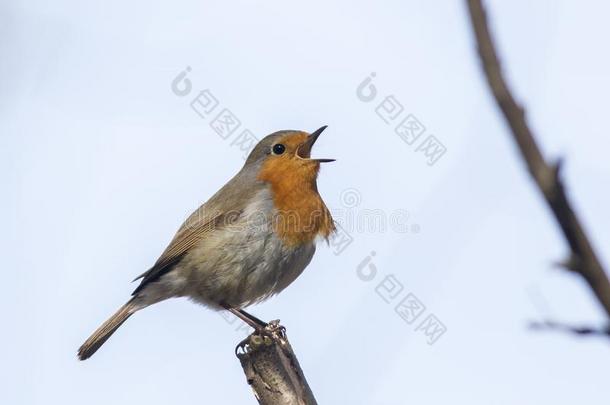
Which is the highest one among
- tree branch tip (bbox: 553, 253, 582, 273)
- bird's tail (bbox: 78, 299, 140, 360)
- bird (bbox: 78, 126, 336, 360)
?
bird (bbox: 78, 126, 336, 360)

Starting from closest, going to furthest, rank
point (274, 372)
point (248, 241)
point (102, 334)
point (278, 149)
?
point (274, 372)
point (248, 241)
point (102, 334)
point (278, 149)

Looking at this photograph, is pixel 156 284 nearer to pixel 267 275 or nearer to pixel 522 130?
pixel 267 275

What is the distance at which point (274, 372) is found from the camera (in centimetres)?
396

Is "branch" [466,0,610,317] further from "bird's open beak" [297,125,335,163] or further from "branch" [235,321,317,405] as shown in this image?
"bird's open beak" [297,125,335,163]

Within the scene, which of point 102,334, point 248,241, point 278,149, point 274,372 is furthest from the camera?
point 278,149

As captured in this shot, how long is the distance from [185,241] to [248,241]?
0.71 metres

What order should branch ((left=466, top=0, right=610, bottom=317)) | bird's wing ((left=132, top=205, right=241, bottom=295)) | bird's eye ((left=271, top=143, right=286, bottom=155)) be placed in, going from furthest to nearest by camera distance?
bird's eye ((left=271, top=143, right=286, bottom=155)), bird's wing ((left=132, top=205, right=241, bottom=295)), branch ((left=466, top=0, right=610, bottom=317))

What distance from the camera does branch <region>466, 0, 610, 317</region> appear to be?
2.37 ft

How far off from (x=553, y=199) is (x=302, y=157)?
618 cm

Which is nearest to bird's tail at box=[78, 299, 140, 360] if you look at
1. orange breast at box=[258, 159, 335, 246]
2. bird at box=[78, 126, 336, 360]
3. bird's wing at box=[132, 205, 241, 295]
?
bird at box=[78, 126, 336, 360]

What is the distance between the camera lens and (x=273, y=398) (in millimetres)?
3828

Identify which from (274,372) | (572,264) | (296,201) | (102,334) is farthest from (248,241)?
(572,264)

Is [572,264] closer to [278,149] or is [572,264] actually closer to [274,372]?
[274,372]

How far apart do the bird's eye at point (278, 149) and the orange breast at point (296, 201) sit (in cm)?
10
